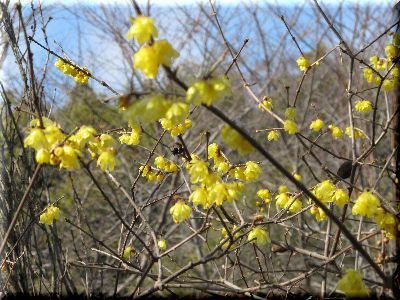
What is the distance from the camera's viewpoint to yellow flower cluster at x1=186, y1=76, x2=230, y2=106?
1.58 metres

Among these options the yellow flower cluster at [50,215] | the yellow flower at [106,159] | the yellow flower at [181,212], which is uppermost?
the yellow flower at [106,159]

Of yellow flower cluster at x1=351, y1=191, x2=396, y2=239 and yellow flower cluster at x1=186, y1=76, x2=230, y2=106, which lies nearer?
yellow flower cluster at x1=186, y1=76, x2=230, y2=106

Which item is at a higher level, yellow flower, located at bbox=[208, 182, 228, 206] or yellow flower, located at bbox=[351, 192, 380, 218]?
yellow flower, located at bbox=[208, 182, 228, 206]

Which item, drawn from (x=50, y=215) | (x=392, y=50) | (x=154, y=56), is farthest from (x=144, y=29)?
(x=392, y=50)

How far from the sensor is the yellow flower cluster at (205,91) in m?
1.58

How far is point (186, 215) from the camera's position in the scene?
2324 millimetres

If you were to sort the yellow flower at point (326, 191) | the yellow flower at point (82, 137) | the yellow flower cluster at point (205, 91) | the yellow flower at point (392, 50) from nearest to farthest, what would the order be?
the yellow flower cluster at point (205, 91) < the yellow flower at point (82, 137) < the yellow flower at point (326, 191) < the yellow flower at point (392, 50)

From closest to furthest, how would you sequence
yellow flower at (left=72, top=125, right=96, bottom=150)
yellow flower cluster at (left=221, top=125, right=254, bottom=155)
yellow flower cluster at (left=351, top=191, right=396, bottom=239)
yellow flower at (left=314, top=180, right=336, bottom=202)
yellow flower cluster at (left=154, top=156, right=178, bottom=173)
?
yellow flower cluster at (left=221, top=125, right=254, bottom=155) < yellow flower at (left=72, top=125, right=96, bottom=150) < yellow flower cluster at (left=351, top=191, right=396, bottom=239) < yellow flower at (left=314, top=180, right=336, bottom=202) < yellow flower cluster at (left=154, top=156, right=178, bottom=173)

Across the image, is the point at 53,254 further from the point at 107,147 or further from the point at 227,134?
the point at 227,134

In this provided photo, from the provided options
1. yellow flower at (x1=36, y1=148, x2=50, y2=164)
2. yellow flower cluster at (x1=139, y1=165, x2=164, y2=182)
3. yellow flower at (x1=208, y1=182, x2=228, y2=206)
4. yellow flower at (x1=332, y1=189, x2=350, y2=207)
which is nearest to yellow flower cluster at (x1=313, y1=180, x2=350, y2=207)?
yellow flower at (x1=332, y1=189, x2=350, y2=207)

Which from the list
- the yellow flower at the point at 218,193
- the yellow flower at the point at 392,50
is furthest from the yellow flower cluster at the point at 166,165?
the yellow flower at the point at 392,50

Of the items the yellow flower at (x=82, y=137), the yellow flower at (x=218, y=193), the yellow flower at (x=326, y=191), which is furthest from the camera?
the yellow flower at (x=326, y=191)

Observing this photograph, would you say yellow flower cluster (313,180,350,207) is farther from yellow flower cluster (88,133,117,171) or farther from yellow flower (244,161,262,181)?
yellow flower cluster (88,133,117,171)

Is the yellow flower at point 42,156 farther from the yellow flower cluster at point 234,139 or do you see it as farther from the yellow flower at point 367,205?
the yellow flower at point 367,205
